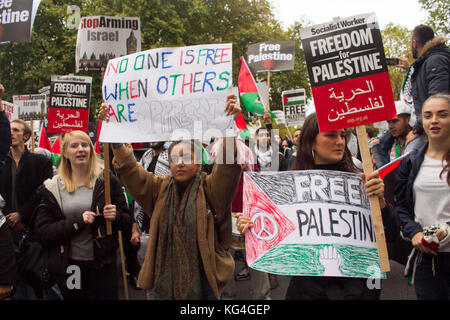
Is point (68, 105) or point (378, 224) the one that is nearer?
point (378, 224)

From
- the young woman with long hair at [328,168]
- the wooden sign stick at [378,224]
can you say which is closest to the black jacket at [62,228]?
the young woman with long hair at [328,168]

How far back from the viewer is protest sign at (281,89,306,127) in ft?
36.2

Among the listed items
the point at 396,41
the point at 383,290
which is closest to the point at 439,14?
the point at 383,290

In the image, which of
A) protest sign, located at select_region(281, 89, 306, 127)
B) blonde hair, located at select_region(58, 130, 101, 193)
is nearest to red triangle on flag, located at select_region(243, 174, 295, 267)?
blonde hair, located at select_region(58, 130, 101, 193)

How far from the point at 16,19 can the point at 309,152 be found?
12.3 feet

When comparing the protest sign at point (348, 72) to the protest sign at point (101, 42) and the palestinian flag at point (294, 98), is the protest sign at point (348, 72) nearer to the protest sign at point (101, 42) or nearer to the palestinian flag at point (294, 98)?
the protest sign at point (101, 42)

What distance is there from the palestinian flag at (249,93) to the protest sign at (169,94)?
4.27 ft

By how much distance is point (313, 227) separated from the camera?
103 inches

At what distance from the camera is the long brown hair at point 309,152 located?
9.29 feet

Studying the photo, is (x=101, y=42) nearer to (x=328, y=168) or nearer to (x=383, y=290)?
(x=328, y=168)

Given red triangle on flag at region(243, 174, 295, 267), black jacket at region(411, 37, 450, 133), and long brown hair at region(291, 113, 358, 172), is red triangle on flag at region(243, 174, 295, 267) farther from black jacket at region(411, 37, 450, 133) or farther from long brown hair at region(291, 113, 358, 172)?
black jacket at region(411, 37, 450, 133)

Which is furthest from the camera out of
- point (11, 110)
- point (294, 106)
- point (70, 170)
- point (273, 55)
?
point (294, 106)

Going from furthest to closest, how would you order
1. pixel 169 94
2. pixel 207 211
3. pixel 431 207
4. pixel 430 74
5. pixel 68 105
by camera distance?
pixel 68 105 < pixel 430 74 < pixel 169 94 < pixel 207 211 < pixel 431 207
